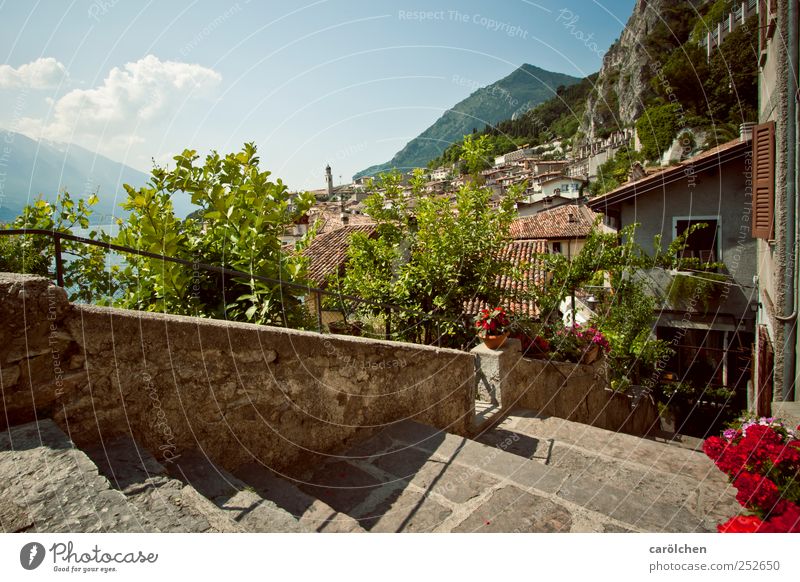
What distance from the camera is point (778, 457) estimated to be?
2.46 metres

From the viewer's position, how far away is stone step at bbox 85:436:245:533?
163cm

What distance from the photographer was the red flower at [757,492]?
233 cm

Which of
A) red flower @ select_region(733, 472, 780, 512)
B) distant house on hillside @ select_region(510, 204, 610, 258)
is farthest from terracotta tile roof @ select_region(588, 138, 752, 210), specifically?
distant house on hillside @ select_region(510, 204, 610, 258)

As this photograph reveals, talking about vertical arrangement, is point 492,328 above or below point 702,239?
below

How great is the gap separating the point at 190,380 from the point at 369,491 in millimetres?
1143

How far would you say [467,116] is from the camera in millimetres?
6930

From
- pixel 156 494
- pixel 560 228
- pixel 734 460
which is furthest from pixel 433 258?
pixel 560 228

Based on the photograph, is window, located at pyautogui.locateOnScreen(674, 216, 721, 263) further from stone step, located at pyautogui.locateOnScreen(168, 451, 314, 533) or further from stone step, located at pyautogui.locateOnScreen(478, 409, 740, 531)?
stone step, located at pyautogui.locateOnScreen(168, 451, 314, 533)

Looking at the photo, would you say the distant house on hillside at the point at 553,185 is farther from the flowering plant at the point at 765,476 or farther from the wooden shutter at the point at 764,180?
the flowering plant at the point at 765,476

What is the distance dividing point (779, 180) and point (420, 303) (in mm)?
4486

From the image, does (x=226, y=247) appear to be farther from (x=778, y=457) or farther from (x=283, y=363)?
(x=778, y=457)

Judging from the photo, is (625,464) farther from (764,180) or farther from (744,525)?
(764,180)

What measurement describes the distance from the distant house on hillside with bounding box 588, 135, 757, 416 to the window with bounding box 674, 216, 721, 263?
2cm
